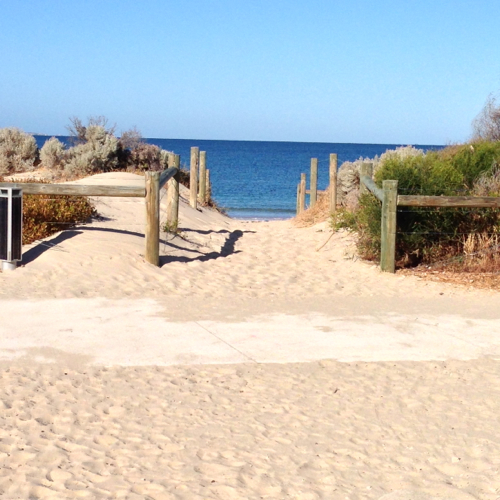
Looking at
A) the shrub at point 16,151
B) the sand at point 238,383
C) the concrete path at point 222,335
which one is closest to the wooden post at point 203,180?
the shrub at point 16,151

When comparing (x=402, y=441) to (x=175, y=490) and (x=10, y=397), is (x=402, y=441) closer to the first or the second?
(x=175, y=490)

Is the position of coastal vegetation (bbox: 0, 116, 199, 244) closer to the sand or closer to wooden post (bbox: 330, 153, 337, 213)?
wooden post (bbox: 330, 153, 337, 213)

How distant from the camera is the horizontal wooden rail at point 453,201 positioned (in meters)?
10.7

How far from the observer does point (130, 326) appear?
25.8 ft

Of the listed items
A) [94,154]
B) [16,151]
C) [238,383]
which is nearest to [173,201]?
[238,383]

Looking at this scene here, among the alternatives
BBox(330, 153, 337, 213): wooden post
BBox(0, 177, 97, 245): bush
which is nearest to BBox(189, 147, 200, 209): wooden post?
BBox(330, 153, 337, 213): wooden post

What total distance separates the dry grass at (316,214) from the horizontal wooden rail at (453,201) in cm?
724

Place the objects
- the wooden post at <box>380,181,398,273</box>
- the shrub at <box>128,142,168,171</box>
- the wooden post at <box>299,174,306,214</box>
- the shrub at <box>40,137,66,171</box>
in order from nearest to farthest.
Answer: the wooden post at <box>380,181,398,273</box>
the wooden post at <box>299,174,306,214</box>
the shrub at <box>40,137,66,171</box>
the shrub at <box>128,142,168,171</box>

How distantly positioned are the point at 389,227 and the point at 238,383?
18.3 feet

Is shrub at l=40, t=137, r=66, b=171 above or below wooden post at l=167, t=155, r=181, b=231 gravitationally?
above

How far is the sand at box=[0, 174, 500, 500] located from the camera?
444 centimetres

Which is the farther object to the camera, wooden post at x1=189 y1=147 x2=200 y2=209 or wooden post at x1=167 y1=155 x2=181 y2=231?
wooden post at x1=189 y1=147 x2=200 y2=209

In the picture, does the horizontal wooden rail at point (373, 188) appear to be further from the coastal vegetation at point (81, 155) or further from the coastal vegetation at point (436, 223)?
the coastal vegetation at point (81, 155)

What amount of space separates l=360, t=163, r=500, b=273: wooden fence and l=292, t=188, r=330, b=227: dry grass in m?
6.84
